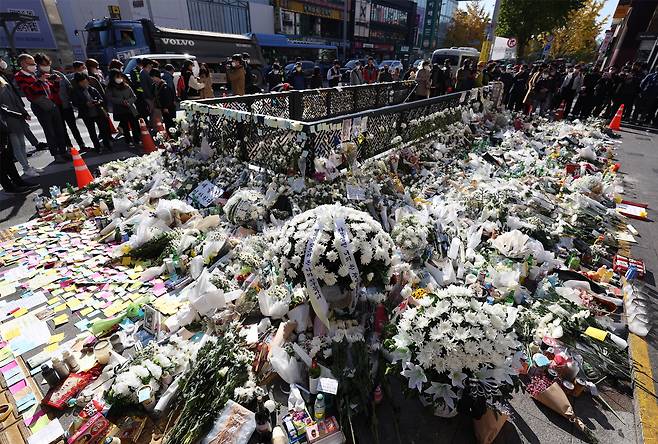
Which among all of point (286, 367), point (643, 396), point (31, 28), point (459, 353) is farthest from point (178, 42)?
point (643, 396)

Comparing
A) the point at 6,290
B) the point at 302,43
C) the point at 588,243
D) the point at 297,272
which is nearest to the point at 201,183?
the point at 6,290

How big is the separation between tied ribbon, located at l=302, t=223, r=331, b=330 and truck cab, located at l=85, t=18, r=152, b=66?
17468 mm

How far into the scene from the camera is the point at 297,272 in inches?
110

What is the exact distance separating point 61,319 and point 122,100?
21.5ft

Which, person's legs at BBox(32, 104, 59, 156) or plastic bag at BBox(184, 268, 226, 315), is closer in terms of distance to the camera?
plastic bag at BBox(184, 268, 226, 315)

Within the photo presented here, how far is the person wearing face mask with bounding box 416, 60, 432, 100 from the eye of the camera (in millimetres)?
9836

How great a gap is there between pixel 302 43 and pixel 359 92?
19642mm

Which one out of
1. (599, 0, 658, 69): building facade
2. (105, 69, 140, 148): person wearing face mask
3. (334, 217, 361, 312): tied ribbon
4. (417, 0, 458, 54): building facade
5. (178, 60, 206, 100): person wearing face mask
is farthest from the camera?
(417, 0, 458, 54): building facade

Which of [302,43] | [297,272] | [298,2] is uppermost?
[298,2]

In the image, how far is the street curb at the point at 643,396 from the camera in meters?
2.35

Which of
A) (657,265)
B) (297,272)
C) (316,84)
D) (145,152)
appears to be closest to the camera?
(297,272)

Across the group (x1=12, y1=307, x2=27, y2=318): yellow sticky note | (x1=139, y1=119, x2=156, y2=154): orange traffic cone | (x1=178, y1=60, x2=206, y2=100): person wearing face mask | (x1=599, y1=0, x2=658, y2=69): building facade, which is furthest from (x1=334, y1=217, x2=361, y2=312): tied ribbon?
(x1=599, y1=0, x2=658, y2=69): building facade

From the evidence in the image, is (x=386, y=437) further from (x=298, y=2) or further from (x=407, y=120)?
(x=298, y=2)

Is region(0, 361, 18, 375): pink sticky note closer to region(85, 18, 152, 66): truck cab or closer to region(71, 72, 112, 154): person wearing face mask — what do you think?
region(71, 72, 112, 154): person wearing face mask
